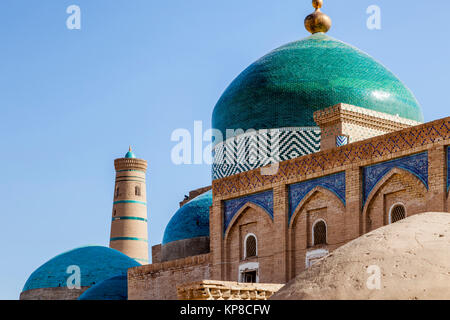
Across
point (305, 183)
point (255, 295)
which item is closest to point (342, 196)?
point (305, 183)

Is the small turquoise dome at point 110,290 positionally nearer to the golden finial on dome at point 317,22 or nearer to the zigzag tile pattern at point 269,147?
the zigzag tile pattern at point 269,147

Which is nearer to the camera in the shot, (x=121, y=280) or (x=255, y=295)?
(x=255, y=295)

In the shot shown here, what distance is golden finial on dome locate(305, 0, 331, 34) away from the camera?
19.7 metres

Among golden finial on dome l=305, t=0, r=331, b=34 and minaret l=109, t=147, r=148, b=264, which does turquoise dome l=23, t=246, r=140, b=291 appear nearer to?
minaret l=109, t=147, r=148, b=264

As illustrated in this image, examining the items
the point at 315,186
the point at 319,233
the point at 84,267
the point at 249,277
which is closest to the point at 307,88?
the point at 315,186

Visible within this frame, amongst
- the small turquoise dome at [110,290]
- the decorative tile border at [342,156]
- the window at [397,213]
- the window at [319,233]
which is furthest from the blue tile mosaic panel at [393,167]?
the small turquoise dome at [110,290]

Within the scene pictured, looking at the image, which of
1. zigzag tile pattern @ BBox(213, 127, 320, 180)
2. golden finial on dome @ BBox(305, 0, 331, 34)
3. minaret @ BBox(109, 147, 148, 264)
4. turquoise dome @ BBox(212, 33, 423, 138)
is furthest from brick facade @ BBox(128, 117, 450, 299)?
minaret @ BBox(109, 147, 148, 264)

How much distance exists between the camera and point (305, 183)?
14008 millimetres

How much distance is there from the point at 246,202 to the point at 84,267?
339 inches
